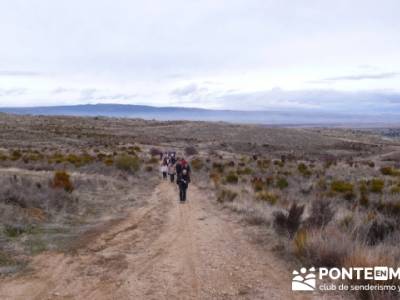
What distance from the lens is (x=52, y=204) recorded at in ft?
48.1

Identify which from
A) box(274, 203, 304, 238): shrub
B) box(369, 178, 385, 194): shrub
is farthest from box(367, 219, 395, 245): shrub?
box(369, 178, 385, 194): shrub

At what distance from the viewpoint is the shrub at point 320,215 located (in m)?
11.0

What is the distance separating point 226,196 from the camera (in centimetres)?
1764

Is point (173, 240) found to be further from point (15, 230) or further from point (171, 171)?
point (171, 171)

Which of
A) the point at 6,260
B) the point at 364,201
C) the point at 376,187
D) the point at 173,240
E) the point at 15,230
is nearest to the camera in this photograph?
the point at 6,260

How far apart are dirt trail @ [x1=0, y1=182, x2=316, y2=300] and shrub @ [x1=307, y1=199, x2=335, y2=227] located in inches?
64.0

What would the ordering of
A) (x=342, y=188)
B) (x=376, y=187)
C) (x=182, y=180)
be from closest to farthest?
(x=182, y=180), (x=342, y=188), (x=376, y=187)

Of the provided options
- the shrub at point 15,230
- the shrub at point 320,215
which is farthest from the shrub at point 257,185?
the shrub at point 15,230

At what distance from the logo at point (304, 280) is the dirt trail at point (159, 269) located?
5.9 inches

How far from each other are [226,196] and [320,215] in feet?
21.0

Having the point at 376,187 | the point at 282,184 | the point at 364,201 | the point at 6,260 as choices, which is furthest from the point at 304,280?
the point at 282,184

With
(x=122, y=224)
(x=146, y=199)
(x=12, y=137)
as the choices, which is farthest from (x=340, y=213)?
(x=12, y=137)

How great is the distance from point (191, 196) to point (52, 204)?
618cm

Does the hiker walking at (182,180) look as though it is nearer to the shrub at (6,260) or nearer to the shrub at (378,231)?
the shrub at (378,231)
